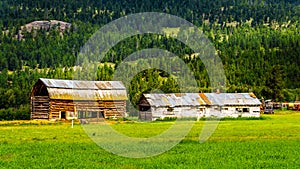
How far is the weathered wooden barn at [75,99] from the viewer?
7525 centimetres

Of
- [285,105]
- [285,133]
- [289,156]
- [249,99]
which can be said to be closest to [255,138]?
[285,133]

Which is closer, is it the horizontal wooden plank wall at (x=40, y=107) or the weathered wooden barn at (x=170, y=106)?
the horizontal wooden plank wall at (x=40, y=107)

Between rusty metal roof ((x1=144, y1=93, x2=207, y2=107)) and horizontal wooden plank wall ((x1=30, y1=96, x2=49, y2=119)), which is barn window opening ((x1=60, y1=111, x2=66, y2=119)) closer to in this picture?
horizontal wooden plank wall ((x1=30, y1=96, x2=49, y2=119))

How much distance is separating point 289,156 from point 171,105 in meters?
49.3

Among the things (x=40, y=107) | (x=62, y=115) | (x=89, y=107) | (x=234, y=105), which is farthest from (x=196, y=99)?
(x=40, y=107)

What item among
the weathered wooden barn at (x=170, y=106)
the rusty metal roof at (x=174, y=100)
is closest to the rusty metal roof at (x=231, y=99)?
the weathered wooden barn at (x=170, y=106)

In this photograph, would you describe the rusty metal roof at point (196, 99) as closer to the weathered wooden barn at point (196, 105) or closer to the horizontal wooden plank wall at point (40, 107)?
Result: the weathered wooden barn at point (196, 105)

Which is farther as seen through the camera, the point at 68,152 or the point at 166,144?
the point at 166,144

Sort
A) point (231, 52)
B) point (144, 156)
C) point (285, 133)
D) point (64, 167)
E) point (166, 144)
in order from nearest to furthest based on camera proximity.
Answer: point (64, 167) → point (144, 156) → point (166, 144) → point (285, 133) → point (231, 52)

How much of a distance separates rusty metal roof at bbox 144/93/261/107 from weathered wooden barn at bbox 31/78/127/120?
5.85m

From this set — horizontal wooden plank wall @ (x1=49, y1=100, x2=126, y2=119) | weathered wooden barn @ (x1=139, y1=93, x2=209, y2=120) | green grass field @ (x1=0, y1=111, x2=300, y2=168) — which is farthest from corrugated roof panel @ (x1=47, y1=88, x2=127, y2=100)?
green grass field @ (x1=0, y1=111, x2=300, y2=168)

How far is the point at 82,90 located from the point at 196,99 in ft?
55.5

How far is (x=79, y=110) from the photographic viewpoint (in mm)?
78000

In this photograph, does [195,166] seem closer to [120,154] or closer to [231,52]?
[120,154]
